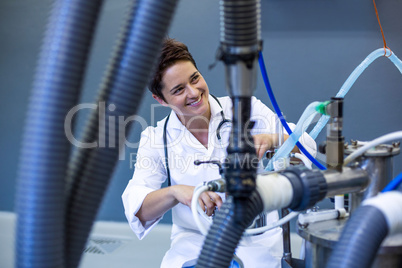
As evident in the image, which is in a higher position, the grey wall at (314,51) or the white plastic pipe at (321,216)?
the grey wall at (314,51)

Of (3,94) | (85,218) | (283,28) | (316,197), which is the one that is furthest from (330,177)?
(3,94)

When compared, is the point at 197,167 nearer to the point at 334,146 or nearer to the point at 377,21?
the point at 334,146

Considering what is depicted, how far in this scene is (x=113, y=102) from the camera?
1.35ft

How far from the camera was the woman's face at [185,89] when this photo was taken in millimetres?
1342

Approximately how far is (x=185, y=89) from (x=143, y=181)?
0.37 metres

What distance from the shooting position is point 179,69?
1.34 meters

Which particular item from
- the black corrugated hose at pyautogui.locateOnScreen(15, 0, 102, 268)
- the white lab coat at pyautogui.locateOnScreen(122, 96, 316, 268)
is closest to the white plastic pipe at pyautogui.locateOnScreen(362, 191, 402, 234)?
the black corrugated hose at pyautogui.locateOnScreen(15, 0, 102, 268)

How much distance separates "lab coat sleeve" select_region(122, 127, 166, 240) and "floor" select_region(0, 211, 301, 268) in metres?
0.64

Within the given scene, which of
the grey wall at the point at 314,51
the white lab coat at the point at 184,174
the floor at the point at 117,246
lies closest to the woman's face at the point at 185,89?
the white lab coat at the point at 184,174

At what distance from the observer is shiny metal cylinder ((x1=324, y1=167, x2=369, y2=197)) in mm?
565

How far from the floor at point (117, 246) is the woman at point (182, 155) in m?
0.65

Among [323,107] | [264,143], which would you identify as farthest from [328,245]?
[264,143]

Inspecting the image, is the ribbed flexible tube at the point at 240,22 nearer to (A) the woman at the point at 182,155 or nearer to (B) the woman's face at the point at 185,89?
(A) the woman at the point at 182,155

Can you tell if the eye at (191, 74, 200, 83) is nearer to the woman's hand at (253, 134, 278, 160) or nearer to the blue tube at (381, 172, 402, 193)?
the woman's hand at (253, 134, 278, 160)
